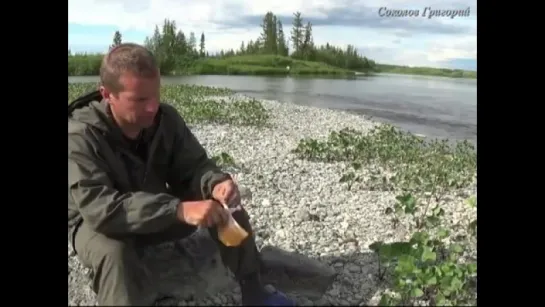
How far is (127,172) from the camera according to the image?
113 inches

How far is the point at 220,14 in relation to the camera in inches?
144

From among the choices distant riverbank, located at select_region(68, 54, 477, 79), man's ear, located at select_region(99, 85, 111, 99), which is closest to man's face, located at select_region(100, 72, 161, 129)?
man's ear, located at select_region(99, 85, 111, 99)

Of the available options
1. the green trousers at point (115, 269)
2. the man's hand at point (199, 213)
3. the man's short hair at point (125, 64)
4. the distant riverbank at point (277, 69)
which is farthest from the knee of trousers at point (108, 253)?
the distant riverbank at point (277, 69)

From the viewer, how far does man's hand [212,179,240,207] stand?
9.46 feet

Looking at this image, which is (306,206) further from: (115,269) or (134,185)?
(115,269)

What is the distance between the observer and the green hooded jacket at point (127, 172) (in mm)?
2559

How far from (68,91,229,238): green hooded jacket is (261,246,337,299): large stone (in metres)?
0.56

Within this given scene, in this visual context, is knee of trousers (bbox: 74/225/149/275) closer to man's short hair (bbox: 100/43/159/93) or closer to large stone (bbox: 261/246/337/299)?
man's short hair (bbox: 100/43/159/93)

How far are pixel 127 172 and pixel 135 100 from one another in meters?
0.34

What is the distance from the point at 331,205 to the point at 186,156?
4.46 ft

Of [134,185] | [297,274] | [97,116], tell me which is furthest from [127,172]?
[297,274]
